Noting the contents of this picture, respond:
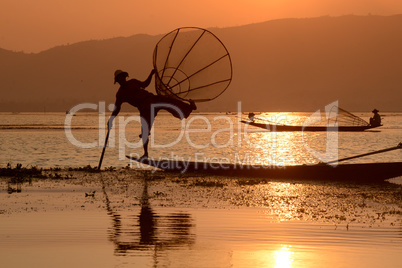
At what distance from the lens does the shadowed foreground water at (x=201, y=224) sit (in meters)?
10.3

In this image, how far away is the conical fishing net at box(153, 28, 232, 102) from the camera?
21656 millimetres

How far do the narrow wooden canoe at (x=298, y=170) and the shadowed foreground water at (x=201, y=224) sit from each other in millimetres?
1063

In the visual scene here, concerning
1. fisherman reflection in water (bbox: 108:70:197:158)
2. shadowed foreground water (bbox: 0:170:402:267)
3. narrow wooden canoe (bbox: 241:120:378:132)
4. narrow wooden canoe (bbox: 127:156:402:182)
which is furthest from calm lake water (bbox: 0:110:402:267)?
narrow wooden canoe (bbox: 241:120:378:132)

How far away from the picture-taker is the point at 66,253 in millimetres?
10688

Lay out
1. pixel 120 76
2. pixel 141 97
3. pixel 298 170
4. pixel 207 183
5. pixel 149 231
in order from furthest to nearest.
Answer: pixel 298 170
pixel 141 97
pixel 120 76
pixel 207 183
pixel 149 231

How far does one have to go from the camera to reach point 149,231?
498 inches

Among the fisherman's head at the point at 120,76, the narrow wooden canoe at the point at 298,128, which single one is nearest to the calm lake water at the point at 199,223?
the fisherman's head at the point at 120,76

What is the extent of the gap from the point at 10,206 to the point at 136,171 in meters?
9.93

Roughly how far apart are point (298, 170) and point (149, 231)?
11.4 metres

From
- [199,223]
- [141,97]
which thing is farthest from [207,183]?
[199,223]

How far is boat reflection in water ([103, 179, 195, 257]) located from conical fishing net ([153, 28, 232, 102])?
6732mm

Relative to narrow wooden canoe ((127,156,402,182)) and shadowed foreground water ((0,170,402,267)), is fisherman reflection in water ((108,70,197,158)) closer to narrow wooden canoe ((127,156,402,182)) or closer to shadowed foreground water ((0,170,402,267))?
narrow wooden canoe ((127,156,402,182))

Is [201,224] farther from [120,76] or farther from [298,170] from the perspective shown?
[298,170]

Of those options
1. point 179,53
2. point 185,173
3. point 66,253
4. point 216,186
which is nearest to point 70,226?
point 66,253
